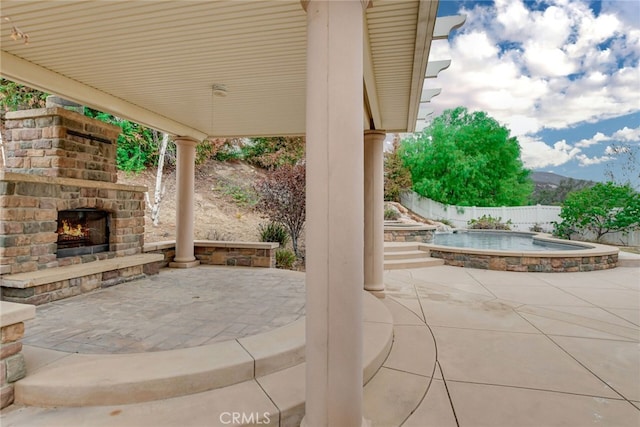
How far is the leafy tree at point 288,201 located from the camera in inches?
308

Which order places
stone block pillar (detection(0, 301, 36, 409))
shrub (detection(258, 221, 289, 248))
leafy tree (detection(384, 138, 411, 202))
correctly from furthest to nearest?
leafy tree (detection(384, 138, 411, 202))
shrub (detection(258, 221, 289, 248))
stone block pillar (detection(0, 301, 36, 409))

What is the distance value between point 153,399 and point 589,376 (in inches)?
128

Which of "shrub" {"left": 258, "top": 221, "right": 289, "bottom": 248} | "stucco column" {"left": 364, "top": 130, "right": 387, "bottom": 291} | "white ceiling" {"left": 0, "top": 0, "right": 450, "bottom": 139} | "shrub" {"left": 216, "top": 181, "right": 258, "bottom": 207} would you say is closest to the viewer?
"white ceiling" {"left": 0, "top": 0, "right": 450, "bottom": 139}

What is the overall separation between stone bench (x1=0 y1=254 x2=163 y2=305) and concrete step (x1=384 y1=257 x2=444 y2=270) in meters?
4.87

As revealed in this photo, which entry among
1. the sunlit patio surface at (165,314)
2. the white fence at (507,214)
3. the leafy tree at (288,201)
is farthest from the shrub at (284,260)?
the white fence at (507,214)

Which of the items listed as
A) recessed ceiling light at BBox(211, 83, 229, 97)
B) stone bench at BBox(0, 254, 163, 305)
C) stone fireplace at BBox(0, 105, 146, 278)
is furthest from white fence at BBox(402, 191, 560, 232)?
stone fireplace at BBox(0, 105, 146, 278)

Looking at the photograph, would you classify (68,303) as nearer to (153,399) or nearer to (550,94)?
(153,399)

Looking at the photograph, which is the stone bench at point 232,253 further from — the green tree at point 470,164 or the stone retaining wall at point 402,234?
the green tree at point 470,164

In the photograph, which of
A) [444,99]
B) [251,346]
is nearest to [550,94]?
[444,99]

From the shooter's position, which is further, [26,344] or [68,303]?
[68,303]

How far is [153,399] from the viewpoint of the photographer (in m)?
1.86

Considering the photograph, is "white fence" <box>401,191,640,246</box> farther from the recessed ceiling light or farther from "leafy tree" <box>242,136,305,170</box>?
the recessed ceiling light

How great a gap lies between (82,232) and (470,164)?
61.4 feet

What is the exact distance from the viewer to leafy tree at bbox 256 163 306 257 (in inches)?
308
